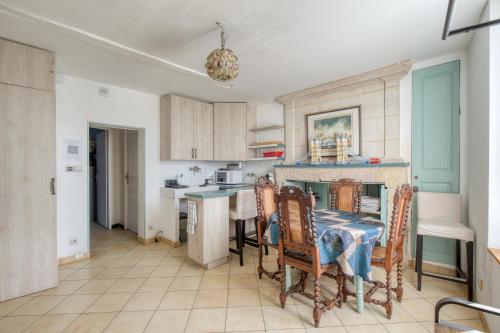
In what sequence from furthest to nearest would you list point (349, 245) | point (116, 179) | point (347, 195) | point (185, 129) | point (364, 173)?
1. point (116, 179)
2. point (185, 129)
3. point (364, 173)
4. point (347, 195)
5. point (349, 245)

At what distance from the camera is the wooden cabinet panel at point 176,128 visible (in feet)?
13.3

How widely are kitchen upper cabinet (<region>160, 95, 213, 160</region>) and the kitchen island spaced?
54.1 inches

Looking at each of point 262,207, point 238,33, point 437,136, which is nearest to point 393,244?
point 262,207

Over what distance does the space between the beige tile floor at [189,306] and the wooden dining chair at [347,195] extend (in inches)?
36.6

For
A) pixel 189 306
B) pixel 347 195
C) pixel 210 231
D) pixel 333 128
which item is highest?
pixel 333 128

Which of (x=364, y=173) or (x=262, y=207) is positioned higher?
(x=364, y=173)

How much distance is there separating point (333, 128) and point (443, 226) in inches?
76.5

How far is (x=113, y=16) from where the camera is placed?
2.01m

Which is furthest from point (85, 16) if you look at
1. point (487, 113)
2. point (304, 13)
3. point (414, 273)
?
point (414, 273)

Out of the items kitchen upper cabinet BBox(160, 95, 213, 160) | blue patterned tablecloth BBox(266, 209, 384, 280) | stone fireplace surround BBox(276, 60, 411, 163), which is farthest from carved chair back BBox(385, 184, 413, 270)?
kitchen upper cabinet BBox(160, 95, 213, 160)

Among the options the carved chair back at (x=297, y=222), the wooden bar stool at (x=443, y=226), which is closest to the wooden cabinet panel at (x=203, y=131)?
the carved chair back at (x=297, y=222)

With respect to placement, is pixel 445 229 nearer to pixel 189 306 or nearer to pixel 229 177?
pixel 189 306

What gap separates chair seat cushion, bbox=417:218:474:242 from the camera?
2.24 meters

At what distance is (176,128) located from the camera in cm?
409
